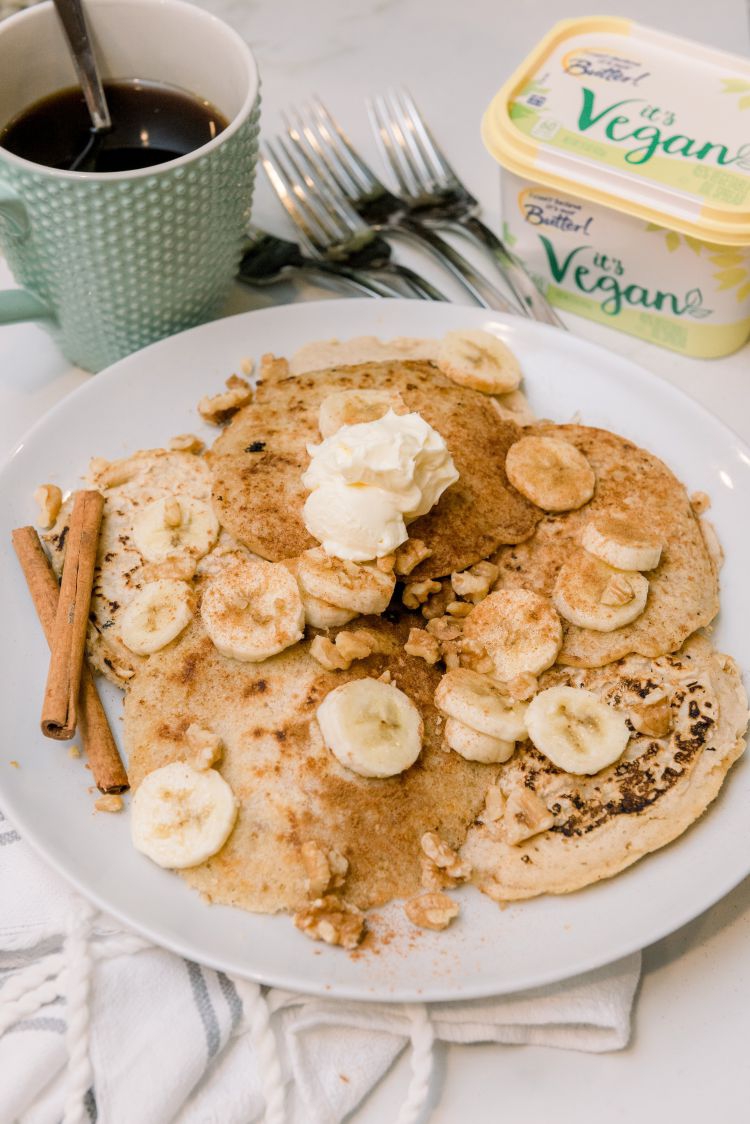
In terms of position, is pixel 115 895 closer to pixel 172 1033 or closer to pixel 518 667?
pixel 172 1033

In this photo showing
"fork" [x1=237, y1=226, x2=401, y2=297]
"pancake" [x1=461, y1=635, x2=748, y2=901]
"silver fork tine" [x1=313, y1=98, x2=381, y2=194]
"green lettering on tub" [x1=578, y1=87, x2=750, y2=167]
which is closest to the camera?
"pancake" [x1=461, y1=635, x2=748, y2=901]

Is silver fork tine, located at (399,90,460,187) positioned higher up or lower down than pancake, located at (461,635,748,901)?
higher up

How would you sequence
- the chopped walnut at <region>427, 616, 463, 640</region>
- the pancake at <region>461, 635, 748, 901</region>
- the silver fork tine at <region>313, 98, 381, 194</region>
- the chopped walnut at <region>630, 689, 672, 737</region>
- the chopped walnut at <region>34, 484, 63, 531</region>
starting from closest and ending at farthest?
1. the pancake at <region>461, 635, 748, 901</region>
2. the chopped walnut at <region>630, 689, 672, 737</region>
3. the chopped walnut at <region>427, 616, 463, 640</region>
4. the chopped walnut at <region>34, 484, 63, 531</region>
5. the silver fork tine at <region>313, 98, 381, 194</region>

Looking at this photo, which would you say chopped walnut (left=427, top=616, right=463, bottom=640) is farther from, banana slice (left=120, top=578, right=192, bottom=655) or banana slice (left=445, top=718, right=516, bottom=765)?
banana slice (left=120, top=578, right=192, bottom=655)

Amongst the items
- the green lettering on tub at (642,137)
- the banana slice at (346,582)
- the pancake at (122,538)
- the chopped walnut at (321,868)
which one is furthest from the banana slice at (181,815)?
the green lettering on tub at (642,137)

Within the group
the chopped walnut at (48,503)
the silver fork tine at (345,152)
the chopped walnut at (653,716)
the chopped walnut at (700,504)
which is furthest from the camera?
the silver fork tine at (345,152)

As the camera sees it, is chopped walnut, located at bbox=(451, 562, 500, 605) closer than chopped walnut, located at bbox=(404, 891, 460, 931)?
No

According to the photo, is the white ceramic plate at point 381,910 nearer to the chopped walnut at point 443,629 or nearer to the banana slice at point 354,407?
the banana slice at point 354,407

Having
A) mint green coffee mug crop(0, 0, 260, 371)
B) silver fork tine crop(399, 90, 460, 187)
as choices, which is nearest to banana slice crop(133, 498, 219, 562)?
mint green coffee mug crop(0, 0, 260, 371)
